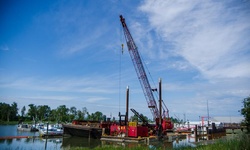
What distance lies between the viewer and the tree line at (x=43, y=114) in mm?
102600

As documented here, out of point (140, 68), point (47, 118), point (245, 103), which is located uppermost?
point (140, 68)

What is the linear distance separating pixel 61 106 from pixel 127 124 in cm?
7554

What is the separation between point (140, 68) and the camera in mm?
47844

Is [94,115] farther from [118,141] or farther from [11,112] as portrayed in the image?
[118,141]

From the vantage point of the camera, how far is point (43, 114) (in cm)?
11950

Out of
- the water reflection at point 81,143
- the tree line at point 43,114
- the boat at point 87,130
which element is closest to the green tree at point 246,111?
the water reflection at point 81,143

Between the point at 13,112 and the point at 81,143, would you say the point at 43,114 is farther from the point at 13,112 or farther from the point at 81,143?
the point at 81,143

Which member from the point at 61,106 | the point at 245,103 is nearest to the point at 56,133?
the point at 245,103

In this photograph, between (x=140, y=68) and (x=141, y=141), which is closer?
(x=141, y=141)

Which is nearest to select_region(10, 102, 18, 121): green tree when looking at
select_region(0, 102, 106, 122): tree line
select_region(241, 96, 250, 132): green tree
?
select_region(0, 102, 106, 122): tree line

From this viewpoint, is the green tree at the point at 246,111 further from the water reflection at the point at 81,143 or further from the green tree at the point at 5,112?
the green tree at the point at 5,112

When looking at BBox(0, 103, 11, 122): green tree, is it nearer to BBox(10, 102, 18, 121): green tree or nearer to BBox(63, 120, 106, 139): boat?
→ BBox(10, 102, 18, 121): green tree

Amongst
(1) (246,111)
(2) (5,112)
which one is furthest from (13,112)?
(1) (246,111)

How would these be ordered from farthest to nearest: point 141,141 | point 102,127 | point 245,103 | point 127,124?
point 102,127
point 127,124
point 141,141
point 245,103
